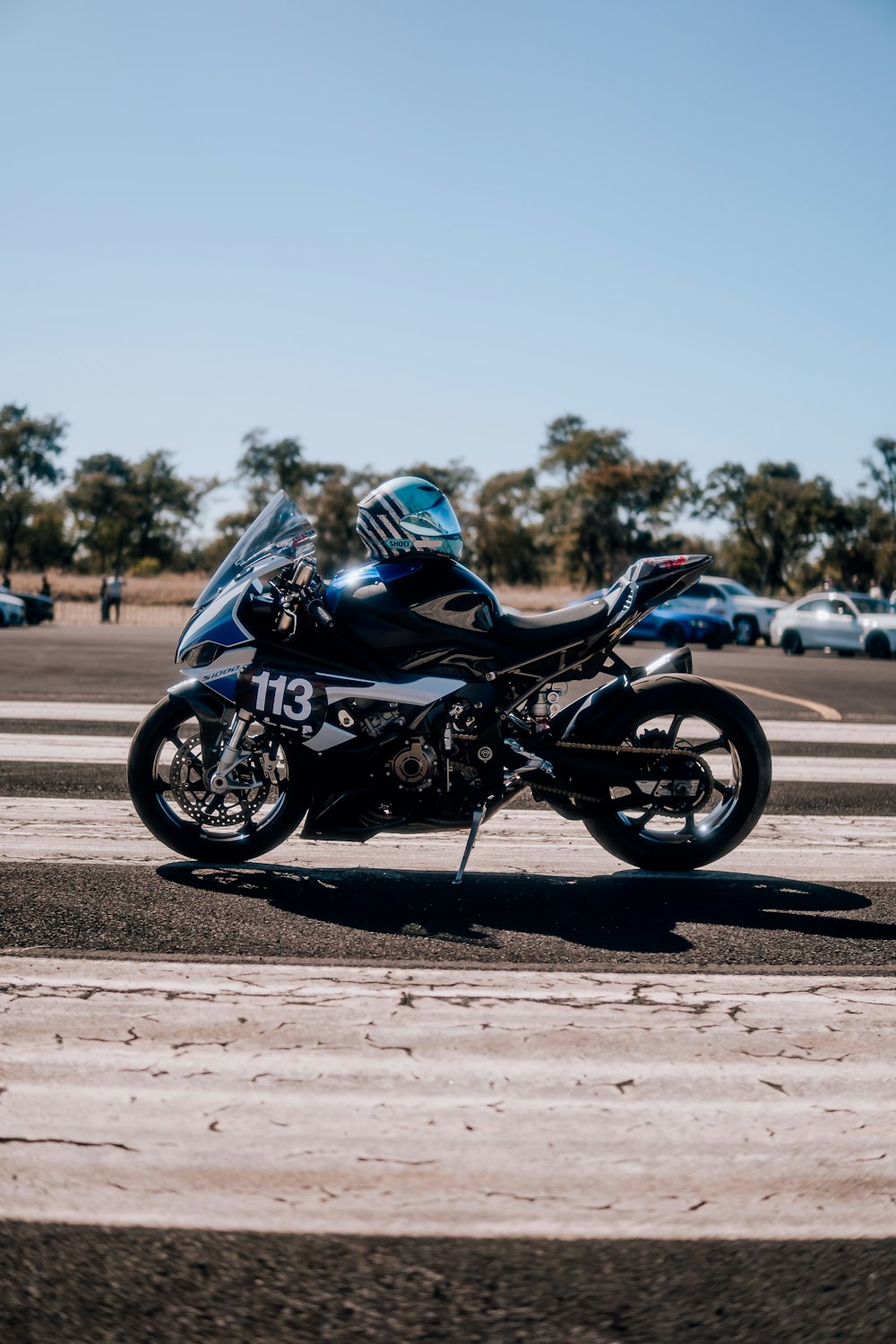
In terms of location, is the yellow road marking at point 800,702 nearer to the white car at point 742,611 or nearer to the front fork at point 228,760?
the front fork at point 228,760

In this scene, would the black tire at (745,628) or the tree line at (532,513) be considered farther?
the tree line at (532,513)

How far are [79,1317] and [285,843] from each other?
3664mm

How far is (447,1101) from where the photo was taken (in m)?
2.92

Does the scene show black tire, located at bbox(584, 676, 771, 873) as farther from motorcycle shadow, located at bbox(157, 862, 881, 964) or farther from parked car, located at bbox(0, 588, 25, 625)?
parked car, located at bbox(0, 588, 25, 625)

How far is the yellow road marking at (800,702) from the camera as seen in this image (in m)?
12.2

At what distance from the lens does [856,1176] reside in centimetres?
263

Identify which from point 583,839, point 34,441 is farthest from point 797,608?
point 34,441

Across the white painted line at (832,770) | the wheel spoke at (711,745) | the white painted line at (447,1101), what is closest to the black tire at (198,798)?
the white painted line at (447,1101)

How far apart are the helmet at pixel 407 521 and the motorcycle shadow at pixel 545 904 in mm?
1311

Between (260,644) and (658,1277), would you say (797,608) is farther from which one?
(658,1277)

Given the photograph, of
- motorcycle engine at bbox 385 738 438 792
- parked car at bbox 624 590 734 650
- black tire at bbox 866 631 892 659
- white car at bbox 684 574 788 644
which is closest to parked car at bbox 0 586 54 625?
parked car at bbox 624 590 734 650

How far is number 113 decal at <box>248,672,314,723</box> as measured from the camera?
5070 mm

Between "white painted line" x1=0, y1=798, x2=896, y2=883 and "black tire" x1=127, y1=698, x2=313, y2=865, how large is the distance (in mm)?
154

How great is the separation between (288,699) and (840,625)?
85.3 ft
